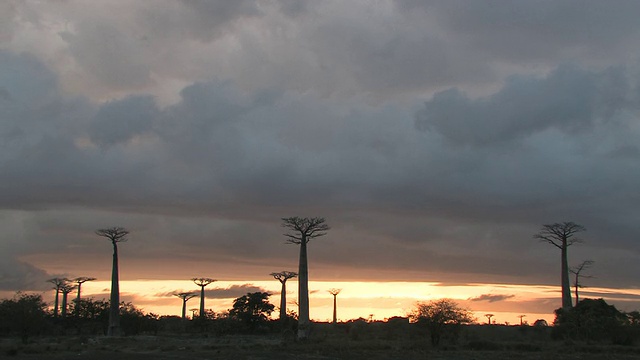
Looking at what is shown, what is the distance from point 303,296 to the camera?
200ft

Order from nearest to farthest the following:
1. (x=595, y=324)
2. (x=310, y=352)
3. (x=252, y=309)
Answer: (x=310, y=352) → (x=595, y=324) → (x=252, y=309)

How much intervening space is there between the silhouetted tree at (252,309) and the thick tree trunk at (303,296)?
20.3 metres

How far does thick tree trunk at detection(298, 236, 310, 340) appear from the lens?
195ft

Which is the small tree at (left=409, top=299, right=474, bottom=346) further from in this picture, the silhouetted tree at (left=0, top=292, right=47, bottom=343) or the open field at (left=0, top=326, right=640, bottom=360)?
the silhouetted tree at (left=0, top=292, right=47, bottom=343)

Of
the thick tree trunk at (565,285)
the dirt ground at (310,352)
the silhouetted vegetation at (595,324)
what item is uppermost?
the thick tree trunk at (565,285)

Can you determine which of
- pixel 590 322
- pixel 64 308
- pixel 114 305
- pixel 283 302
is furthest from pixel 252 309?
pixel 590 322

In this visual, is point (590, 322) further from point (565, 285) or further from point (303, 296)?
point (303, 296)

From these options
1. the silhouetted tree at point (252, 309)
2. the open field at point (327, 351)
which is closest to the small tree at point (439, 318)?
the open field at point (327, 351)

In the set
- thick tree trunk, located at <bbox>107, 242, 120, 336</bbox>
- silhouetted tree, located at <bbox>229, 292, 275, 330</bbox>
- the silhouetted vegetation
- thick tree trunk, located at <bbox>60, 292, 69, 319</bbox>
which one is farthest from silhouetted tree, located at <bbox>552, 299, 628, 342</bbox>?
thick tree trunk, located at <bbox>60, 292, 69, 319</bbox>

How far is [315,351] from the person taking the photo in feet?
152

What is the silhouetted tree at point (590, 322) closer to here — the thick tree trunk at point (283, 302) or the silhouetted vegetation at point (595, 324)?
the silhouetted vegetation at point (595, 324)

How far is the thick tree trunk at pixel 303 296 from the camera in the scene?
59.5 metres

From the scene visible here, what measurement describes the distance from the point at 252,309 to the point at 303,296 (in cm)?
2154

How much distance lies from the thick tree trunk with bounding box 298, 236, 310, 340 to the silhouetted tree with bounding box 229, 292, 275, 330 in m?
20.3
